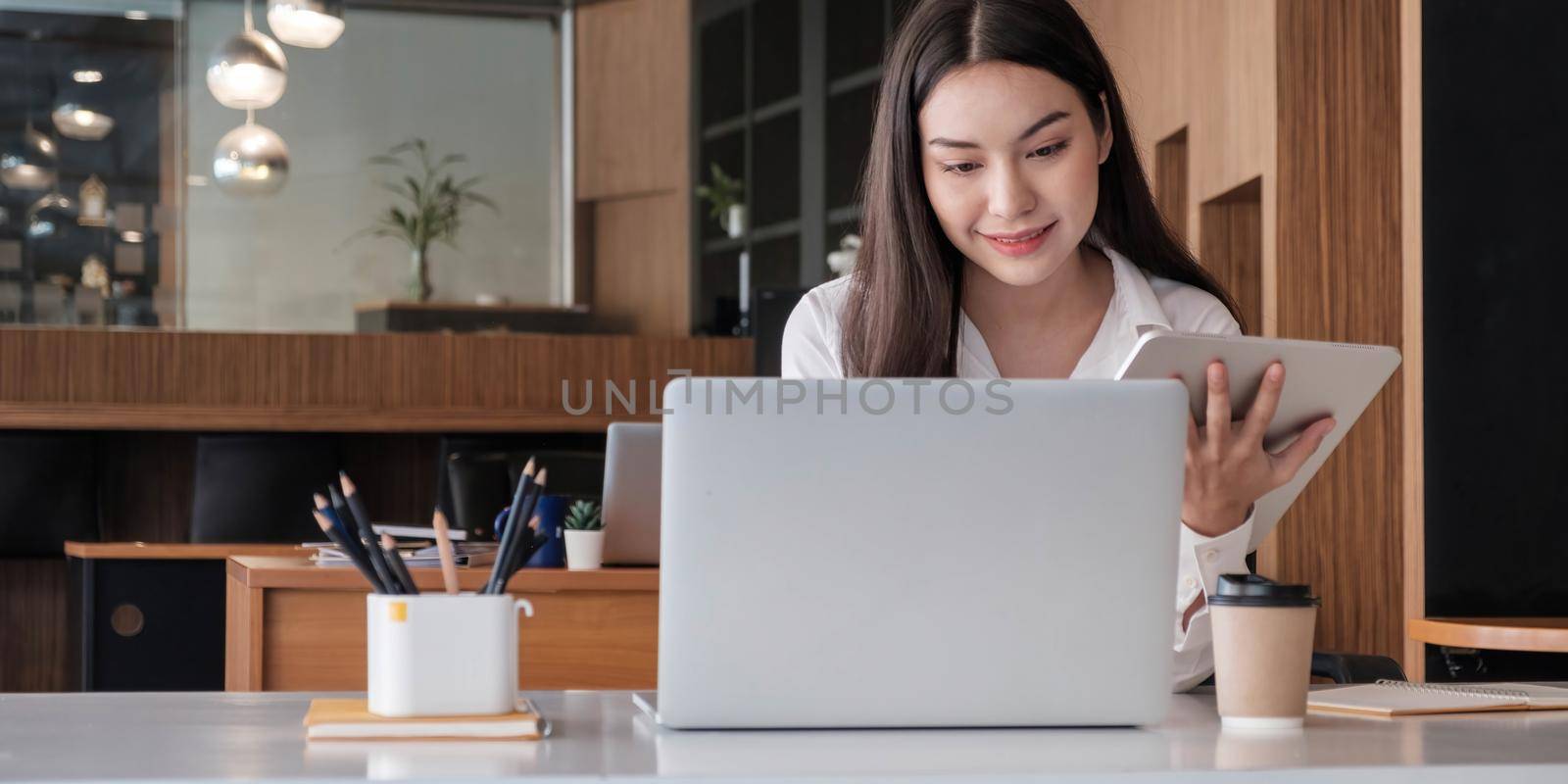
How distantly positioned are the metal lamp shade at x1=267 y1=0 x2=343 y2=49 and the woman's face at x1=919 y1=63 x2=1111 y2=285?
13.2 feet

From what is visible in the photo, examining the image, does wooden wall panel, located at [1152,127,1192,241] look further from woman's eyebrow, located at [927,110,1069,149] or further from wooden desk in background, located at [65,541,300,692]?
woman's eyebrow, located at [927,110,1069,149]

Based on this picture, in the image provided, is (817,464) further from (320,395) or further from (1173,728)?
(320,395)

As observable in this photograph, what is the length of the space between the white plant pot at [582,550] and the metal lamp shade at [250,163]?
437cm

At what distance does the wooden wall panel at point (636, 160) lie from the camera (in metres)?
7.13

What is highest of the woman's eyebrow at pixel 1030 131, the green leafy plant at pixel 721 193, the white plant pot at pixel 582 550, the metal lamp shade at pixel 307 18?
the metal lamp shade at pixel 307 18

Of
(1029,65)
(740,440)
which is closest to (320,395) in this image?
(1029,65)

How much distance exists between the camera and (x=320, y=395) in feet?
14.4

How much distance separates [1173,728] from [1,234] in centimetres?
729

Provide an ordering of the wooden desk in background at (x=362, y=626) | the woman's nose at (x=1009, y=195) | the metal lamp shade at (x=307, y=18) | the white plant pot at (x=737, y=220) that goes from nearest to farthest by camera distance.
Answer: the woman's nose at (x=1009, y=195)
the wooden desk in background at (x=362, y=626)
the metal lamp shade at (x=307, y=18)
the white plant pot at (x=737, y=220)

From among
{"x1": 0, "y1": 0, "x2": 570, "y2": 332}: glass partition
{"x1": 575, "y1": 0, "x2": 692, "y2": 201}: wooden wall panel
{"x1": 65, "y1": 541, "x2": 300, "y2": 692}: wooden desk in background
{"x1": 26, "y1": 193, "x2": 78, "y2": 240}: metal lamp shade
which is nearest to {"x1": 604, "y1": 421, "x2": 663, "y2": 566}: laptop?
{"x1": 65, "y1": 541, "x2": 300, "y2": 692}: wooden desk in background

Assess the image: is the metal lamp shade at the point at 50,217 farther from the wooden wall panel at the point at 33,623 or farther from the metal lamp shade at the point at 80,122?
the wooden wall panel at the point at 33,623

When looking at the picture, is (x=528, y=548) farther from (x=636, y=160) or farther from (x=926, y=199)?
(x=636, y=160)

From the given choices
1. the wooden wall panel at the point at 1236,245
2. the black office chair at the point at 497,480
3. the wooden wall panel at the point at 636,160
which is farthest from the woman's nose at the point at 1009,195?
the wooden wall panel at the point at 636,160

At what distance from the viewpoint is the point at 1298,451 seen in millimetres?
1222
